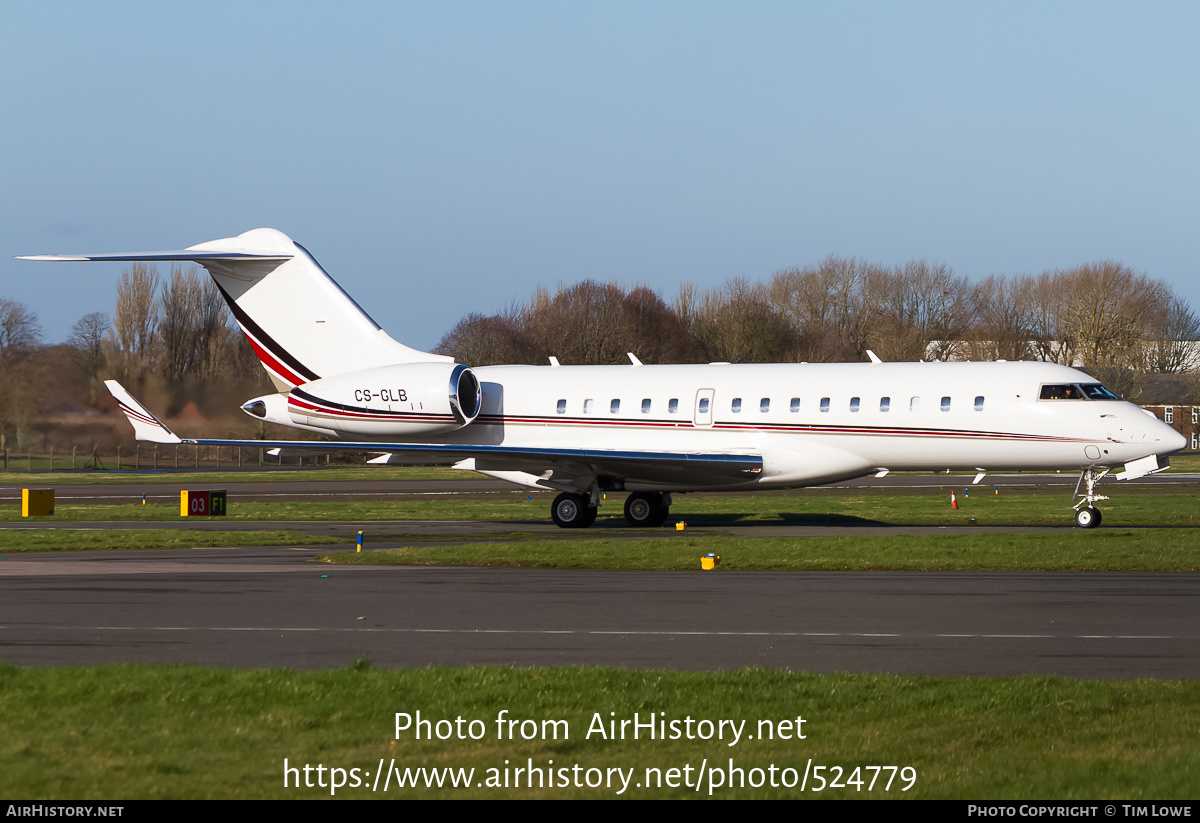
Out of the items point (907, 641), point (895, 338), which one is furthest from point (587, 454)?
point (895, 338)

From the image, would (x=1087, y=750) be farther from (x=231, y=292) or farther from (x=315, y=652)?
(x=231, y=292)

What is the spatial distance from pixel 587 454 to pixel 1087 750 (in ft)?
66.3

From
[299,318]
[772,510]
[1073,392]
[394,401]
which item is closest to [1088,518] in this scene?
[1073,392]

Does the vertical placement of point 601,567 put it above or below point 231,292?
below

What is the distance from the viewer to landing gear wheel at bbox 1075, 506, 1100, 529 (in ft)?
80.6

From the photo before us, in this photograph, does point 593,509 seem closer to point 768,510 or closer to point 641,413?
point 641,413

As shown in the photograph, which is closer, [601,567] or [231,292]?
[601,567]

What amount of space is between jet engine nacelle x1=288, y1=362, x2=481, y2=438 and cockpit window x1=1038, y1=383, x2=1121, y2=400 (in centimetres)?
1301

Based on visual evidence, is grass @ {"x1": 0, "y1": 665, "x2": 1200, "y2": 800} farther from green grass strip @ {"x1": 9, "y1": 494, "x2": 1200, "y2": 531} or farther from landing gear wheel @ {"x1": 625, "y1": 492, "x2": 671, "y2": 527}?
green grass strip @ {"x1": 9, "y1": 494, "x2": 1200, "y2": 531}

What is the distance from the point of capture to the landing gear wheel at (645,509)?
1131 inches

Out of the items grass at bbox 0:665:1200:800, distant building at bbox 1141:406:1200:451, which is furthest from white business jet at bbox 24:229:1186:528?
distant building at bbox 1141:406:1200:451

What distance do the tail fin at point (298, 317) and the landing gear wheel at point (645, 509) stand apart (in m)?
6.64

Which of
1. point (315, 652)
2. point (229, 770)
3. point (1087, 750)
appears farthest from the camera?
point (315, 652)

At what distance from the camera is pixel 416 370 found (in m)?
29.9
